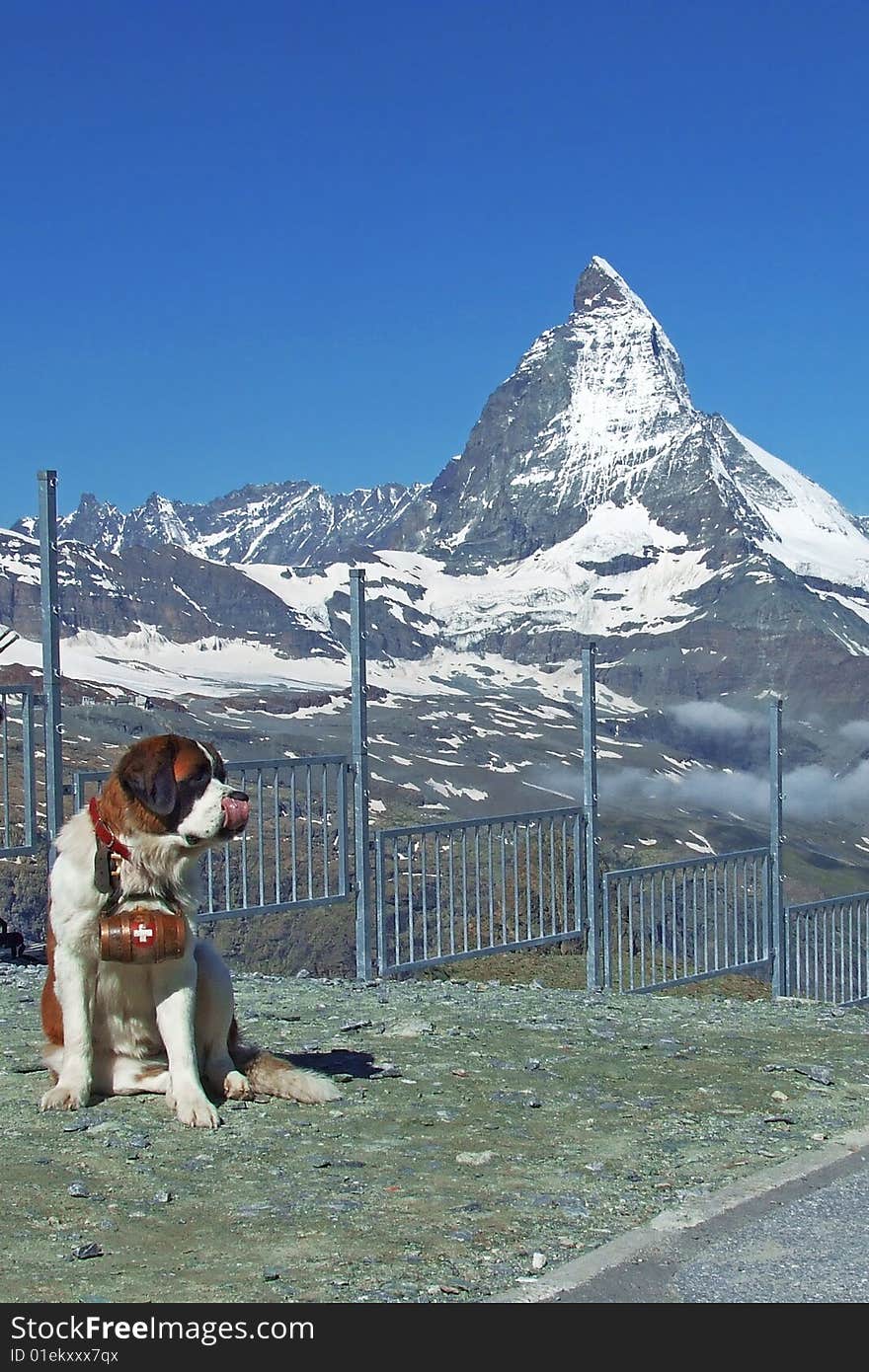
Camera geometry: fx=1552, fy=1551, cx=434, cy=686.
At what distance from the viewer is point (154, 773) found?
6.08m

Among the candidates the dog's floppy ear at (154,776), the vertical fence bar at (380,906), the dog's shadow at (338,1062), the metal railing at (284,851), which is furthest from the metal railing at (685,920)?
the dog's floppy ear at (154,776)

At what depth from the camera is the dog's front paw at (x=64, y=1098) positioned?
254 inches

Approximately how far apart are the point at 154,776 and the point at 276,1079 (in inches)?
62.2

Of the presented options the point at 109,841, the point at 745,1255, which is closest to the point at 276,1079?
the point at 109,841

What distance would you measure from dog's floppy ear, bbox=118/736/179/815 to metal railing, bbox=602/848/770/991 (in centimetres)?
729

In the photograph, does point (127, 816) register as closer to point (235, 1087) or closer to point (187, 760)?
point (187, 760)

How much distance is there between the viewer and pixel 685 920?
543 inches

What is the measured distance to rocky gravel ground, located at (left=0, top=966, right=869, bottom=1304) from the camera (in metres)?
4.73

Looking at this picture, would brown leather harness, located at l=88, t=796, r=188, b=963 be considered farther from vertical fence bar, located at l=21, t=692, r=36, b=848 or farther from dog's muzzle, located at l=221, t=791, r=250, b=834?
vertical fence bar, located at l=21, t=692, r=36, b=848

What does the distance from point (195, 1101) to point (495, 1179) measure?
1.31 meters

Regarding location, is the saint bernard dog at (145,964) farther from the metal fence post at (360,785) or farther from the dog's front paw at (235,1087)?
the metal fence post at (360,785)

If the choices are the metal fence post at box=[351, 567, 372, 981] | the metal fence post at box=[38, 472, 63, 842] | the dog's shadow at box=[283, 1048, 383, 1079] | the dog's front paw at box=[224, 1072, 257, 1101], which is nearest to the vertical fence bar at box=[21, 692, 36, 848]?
the metal fence post at box=[38, 472, 63, 842]
